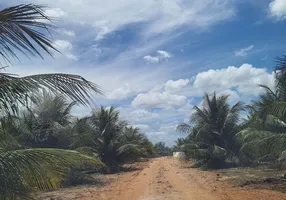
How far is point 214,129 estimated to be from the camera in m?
28.2

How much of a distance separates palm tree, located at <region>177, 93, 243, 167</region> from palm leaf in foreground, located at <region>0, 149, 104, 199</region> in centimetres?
2310

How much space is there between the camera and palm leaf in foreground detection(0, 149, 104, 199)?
13.8 feet

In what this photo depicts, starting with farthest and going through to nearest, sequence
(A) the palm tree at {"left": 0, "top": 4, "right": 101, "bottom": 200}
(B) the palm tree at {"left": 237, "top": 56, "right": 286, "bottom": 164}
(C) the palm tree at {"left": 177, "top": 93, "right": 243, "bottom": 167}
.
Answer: (C) the palm tree at {"left": 177, "top": 93, "right": 243, "bottom": 167}, (B) the palm tree at {"left": 237, "top": 56, "right": 286, "bottom": 164}, (A) the palm tree at {"left": 0, "top": 4, "right": 101, "bottom": 200}

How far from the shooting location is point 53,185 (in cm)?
A: 509

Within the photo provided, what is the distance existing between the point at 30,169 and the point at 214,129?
24856 mm

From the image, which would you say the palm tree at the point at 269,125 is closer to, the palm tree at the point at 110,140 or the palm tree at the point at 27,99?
the palm tree at the point at 27,99

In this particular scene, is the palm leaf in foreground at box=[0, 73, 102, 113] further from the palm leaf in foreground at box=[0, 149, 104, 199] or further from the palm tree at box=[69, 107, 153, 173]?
the palm tree at box=[69, 107, 153, 173]

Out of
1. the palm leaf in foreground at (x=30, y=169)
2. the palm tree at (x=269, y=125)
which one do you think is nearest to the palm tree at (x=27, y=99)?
the palm leaf in foreground at (x=30, y=169)

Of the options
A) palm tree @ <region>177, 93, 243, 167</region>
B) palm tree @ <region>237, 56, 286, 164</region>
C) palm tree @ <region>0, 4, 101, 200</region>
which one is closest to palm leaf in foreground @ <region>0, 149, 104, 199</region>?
palm tree @ <region>0, 4, 101, 200</region>

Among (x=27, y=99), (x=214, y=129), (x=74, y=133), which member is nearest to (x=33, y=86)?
(x=27, y=99)

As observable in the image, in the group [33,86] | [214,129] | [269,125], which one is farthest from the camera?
[214,129]

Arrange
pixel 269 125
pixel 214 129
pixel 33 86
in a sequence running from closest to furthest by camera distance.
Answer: pixel 33 86, pixel 269 125, pixel 214 129

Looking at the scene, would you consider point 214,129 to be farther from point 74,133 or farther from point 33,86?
point 33,86

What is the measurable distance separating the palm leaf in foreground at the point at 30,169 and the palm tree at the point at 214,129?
23.1 metres
